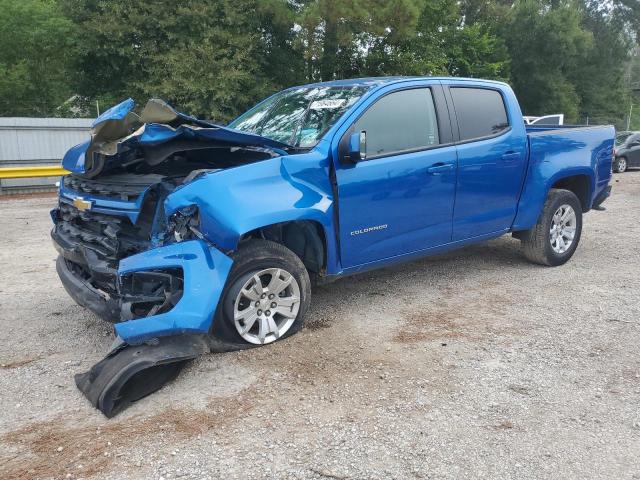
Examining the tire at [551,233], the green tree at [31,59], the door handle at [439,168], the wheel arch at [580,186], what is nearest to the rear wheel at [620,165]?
the wheel arch at [580,186]

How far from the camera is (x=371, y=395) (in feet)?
11.1

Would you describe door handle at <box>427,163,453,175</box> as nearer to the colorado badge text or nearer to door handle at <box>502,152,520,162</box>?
the colorado badge text

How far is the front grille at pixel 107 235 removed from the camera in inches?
155

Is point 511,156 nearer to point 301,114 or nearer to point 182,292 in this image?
point 301,114

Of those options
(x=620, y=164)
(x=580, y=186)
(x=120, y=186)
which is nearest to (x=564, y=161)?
(x=580, y=186)

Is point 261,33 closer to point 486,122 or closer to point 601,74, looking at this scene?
point 486,122

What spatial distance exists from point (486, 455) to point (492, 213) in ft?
9.85

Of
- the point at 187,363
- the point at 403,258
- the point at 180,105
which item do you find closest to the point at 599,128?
the point at 403,258

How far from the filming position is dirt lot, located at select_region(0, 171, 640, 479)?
9.08 feet

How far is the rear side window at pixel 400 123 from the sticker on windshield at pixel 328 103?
0.90 feet

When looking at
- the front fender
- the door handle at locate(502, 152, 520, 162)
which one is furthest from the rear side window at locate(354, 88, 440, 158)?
the door handle at locate(502, 152, 520, 162)

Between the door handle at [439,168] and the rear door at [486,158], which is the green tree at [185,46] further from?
the door handle at [439,168]

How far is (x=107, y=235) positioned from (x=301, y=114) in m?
1.90

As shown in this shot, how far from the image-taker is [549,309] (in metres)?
4.82
